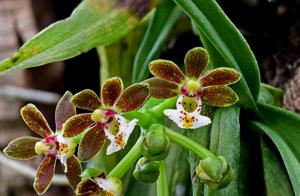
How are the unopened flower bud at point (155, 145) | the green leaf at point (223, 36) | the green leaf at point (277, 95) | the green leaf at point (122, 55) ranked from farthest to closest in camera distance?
the green leaf at point (122, 55), the green leaf at point (277, 95), the green leaf at point (223, 36), the unopened flower bud at point (155, 145)

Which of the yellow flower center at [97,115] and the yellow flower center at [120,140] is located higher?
the yellow flower center at [97,115]

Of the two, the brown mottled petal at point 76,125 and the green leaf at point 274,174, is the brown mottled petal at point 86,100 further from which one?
the green leaf at point 274,174

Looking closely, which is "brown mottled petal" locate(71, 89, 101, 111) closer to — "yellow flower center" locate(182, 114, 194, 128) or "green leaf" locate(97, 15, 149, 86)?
"yellow flower center" locate(182, 114, 194, 128)

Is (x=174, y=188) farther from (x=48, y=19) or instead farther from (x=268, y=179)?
(x=48, y=19)

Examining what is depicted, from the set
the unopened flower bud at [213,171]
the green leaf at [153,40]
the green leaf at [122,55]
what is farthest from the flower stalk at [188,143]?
the green leaf at [122,55]

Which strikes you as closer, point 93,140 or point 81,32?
point 93,140

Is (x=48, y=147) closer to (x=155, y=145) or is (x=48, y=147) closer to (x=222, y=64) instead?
(x=155, y=145)

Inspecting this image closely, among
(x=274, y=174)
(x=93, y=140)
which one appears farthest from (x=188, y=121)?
(x=274, y=174)
